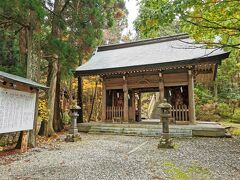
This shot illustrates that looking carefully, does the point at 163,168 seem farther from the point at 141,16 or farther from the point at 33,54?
the point at 33,54

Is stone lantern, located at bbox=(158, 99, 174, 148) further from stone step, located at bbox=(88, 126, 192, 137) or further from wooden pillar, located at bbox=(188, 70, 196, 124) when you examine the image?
wooden pillar, located at bbox=(188, 70, 196, 124)

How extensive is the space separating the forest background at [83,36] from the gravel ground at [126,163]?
2245 mm

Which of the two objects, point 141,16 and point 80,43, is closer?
point 141,16

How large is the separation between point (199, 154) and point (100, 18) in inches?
313

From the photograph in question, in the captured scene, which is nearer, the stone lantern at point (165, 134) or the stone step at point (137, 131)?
the stone lantern at point (165, 134)

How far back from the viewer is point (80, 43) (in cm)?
1211

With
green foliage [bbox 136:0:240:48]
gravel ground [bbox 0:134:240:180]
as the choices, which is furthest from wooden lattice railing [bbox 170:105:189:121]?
green foliage [bbox 136:0:240:48]

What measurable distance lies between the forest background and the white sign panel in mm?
1237

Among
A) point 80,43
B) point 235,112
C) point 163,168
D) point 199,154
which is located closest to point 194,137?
point 199,154

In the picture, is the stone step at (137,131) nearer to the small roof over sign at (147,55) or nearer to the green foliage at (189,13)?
the small roof over sign at (147,55)

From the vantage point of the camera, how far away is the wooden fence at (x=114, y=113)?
12445 millimetres

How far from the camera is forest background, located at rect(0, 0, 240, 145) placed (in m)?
4.82

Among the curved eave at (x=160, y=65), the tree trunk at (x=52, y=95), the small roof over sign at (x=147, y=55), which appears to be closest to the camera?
the curved eave at (x=160, y=65)

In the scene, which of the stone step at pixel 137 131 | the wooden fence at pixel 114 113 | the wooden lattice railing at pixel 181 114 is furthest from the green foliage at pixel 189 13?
the wooden fence at pixel 114 113
